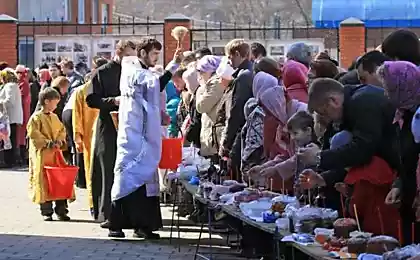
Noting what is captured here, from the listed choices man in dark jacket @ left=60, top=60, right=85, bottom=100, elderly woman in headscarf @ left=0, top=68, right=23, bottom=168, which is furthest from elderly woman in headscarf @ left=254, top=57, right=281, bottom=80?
elderly woman in headscarf @ left=0, top=68, right=23, bottom=168

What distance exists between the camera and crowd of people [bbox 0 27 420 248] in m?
6.25

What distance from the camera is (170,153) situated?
34.7 feet

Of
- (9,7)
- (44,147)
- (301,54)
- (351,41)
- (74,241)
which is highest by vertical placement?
(9,7)

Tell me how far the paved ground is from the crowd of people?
0.88 feet

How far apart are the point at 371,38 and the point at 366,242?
920 inches

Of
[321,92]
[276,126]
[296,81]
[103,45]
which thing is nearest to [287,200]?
[276,126]

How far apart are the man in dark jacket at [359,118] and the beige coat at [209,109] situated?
4302 mm

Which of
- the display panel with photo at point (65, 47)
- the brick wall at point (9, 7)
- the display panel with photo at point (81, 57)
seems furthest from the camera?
the brick wall at point (9, 7)

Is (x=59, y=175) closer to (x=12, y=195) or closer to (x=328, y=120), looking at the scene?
(x=12, y=195)

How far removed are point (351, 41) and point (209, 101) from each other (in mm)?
15242

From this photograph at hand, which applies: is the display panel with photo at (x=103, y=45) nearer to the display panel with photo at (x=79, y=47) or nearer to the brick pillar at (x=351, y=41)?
the display panel with photo at (x=79, y=47)

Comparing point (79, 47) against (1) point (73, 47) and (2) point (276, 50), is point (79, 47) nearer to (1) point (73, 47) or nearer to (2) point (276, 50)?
(1) point (73, 47)

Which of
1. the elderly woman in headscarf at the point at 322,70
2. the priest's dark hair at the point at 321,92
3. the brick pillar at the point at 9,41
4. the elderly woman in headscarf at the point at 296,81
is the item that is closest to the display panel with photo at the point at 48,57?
the brick pillar at the point at 9,41

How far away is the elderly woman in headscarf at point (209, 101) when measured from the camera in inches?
419
